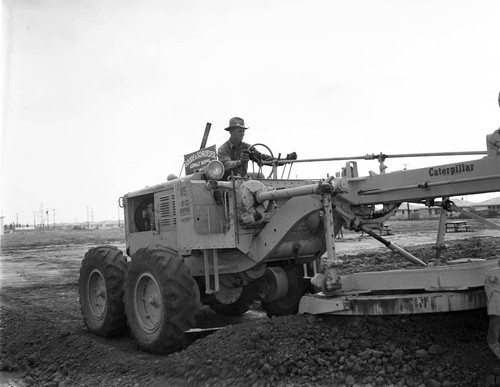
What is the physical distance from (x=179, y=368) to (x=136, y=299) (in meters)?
1.60

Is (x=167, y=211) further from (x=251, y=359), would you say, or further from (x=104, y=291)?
(x=251, y=359)

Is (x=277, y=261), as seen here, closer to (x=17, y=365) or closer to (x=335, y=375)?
(x=335, y=375)

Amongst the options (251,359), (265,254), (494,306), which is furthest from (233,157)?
(494,306)

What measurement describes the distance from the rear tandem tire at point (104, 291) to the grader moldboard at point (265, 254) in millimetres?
15

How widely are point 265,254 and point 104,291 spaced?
275 cm

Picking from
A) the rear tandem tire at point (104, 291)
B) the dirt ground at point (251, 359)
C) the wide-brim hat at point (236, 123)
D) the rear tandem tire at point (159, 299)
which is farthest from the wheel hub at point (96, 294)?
the wide-brim hat at point (236, 123)

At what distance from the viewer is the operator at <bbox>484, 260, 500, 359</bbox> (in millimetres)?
4062

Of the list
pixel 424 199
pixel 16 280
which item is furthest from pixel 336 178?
pixel 16 280

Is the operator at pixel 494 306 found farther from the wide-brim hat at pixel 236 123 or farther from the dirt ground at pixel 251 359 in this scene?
the wide-brim hat at pixel 236 123

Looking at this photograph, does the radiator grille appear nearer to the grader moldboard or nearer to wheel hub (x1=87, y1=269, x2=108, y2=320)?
the grader moldboard

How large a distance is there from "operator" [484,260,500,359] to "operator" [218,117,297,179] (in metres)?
3.49

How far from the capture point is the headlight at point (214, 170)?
21.1ft

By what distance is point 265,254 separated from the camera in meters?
6.11

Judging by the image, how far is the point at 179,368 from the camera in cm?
521
